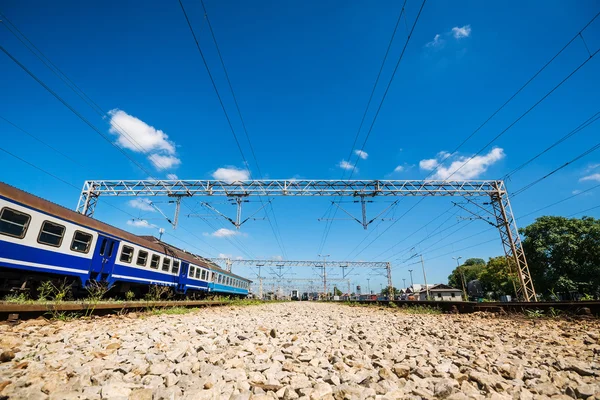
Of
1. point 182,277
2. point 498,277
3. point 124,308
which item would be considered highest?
point 498,277

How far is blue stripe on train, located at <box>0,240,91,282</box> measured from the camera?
702 centimetres

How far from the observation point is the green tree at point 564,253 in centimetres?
2916

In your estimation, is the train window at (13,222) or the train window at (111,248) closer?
the train window at (13,222)

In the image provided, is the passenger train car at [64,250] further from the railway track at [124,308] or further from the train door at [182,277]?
the train door at [182,277]

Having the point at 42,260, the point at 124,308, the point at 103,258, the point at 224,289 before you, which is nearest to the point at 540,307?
the point at 124,308

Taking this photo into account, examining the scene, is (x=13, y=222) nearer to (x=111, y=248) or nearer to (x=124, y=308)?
(x=124, y=308)

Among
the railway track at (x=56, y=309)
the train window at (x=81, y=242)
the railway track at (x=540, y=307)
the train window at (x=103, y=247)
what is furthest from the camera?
the train window at (x=103, y=247)

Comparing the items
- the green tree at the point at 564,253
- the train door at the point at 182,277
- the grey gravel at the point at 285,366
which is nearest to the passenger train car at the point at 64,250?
the train door at the point at 182,277

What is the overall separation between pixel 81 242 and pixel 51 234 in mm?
1201

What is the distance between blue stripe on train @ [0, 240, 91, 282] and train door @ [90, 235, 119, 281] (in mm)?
359

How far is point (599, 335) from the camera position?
4.42 metres

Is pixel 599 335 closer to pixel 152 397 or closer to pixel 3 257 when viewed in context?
pixel 152 397

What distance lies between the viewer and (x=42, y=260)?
784 cm

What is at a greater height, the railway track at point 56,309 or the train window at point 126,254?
the train window at point 126,254
